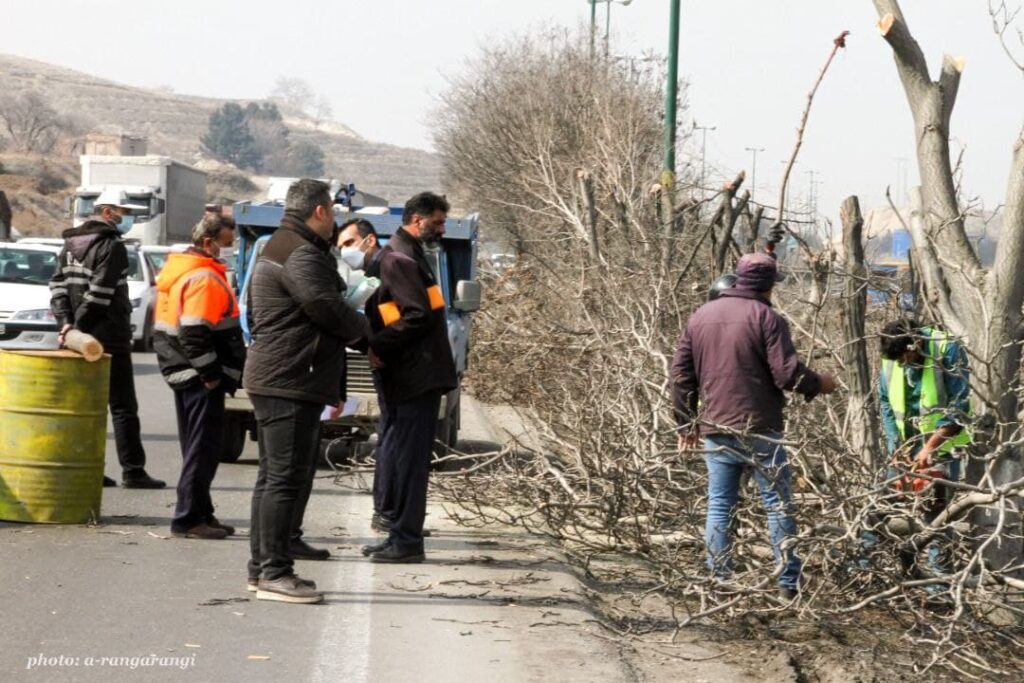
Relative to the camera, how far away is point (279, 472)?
274 inches

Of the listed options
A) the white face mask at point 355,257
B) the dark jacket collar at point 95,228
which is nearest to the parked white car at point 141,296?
the dark jacket collar at point 95,228

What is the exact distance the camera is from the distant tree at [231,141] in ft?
495

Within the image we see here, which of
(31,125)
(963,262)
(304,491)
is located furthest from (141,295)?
(31,125)

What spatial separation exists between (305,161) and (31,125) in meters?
35.6

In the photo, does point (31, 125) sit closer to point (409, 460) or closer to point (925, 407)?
point (409, 460)

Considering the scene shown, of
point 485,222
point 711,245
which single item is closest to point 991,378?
point 711,245

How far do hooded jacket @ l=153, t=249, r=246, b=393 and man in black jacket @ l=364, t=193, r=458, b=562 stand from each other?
1.01 m

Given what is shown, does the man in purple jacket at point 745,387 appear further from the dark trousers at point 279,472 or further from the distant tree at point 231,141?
the distant tree at point 231,141

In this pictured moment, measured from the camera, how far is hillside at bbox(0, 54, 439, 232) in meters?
148

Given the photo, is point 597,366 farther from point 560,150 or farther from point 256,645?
point 560,150

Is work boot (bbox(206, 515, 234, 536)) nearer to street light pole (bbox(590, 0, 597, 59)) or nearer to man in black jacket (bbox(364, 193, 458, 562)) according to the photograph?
man in black jacket (bbox(364, 193, 458, 562))

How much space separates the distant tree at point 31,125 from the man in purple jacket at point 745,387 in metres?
111

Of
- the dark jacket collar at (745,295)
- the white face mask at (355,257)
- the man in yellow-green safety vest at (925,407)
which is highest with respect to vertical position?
the white face mask at (355,257)

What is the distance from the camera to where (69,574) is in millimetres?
7477
